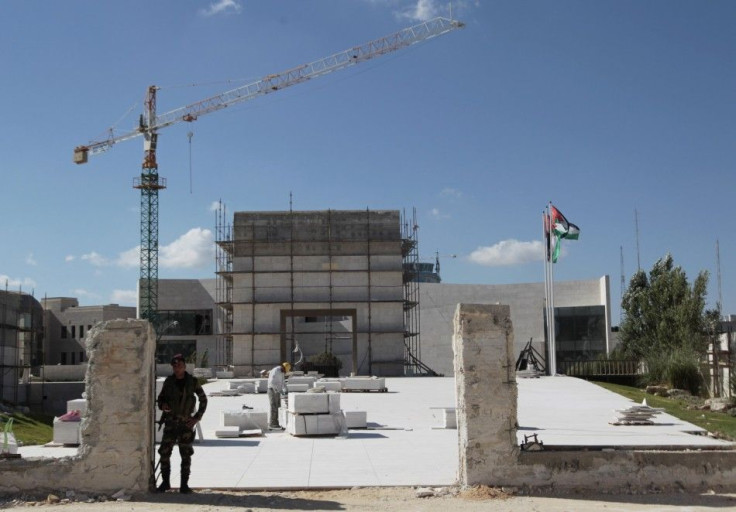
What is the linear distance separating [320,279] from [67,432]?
34.4 m

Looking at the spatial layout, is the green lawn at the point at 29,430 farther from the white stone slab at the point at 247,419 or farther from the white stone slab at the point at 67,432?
the white stone slab at the point at 247,419

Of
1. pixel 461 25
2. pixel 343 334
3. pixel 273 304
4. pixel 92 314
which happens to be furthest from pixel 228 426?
pixel 461 25

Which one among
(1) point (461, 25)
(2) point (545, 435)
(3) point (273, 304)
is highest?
(1) point (461, 25)

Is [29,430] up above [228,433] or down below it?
below

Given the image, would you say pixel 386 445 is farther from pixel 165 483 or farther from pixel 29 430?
pixel 29 430

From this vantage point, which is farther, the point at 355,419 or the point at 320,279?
the point at 320,279

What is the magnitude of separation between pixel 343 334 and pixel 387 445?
4554cm

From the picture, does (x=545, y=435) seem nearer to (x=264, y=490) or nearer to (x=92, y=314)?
(x=264, y=490)

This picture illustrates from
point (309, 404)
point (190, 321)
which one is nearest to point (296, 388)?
point (309, 404)

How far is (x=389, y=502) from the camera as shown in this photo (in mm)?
9883

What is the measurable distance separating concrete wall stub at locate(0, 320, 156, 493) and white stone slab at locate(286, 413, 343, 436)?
20.8 ft

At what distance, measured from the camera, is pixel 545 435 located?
1698 centimetres

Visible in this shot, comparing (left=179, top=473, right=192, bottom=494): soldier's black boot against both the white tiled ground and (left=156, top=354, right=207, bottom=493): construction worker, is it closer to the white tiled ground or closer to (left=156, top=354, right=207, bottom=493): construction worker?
(left=156, top=354, right=207, bottom=493): construction worker

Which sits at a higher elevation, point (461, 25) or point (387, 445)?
point (461, 25)
